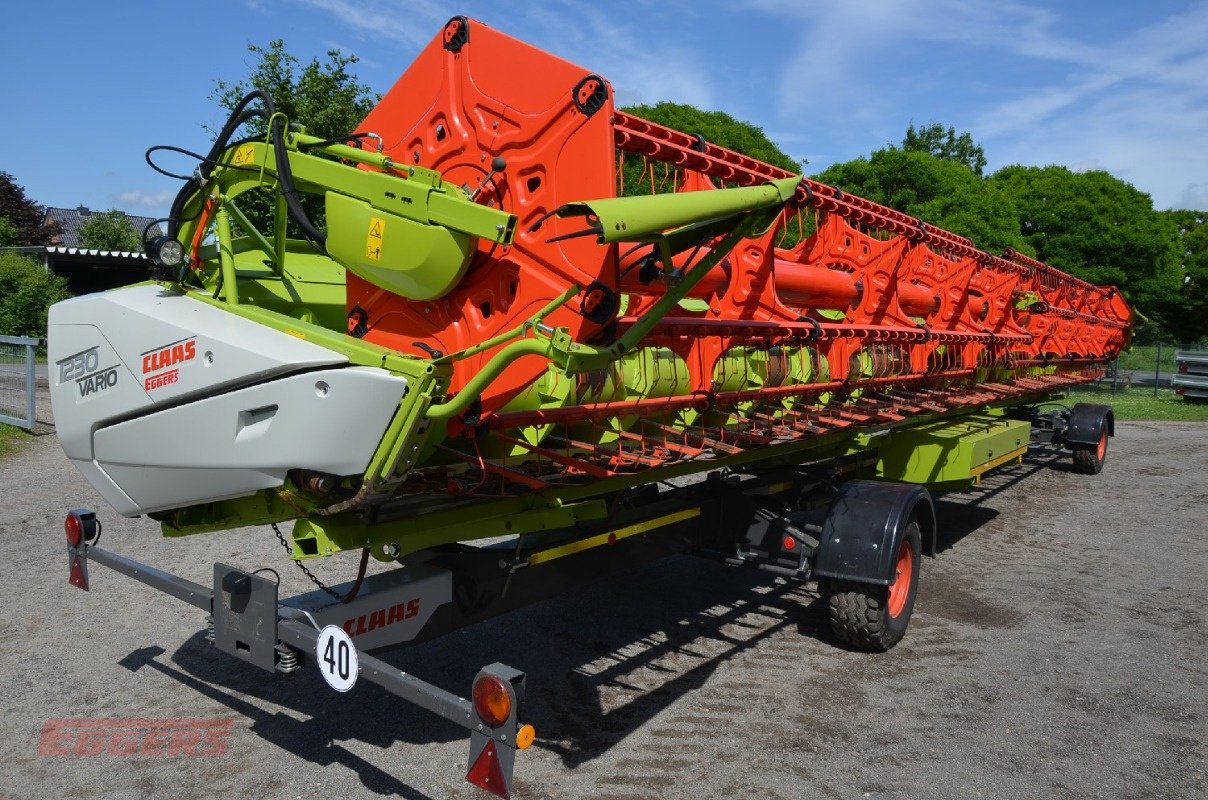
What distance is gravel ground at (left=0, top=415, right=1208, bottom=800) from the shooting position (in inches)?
153

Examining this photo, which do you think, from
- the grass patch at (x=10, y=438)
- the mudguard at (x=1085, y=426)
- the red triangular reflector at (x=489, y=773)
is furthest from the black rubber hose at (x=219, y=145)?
the mudguard at (x=1085, y=426)

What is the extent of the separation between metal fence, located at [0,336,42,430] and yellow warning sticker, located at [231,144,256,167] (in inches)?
385

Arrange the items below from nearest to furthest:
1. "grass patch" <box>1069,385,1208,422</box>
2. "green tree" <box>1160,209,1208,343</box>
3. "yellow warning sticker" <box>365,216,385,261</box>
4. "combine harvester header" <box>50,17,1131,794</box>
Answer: "combine harvester header" <box>50,17,1131,794</box>
"yellow warning sticker" <box>365,216,385,261</box>
"grass patch" <box>1069,385,1208,422</box>
"green tree" <box>1160,209,1208,343</box>

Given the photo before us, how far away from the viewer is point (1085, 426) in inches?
502

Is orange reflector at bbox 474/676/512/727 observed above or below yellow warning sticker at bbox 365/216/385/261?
below

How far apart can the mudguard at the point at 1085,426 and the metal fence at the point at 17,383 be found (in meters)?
13.7

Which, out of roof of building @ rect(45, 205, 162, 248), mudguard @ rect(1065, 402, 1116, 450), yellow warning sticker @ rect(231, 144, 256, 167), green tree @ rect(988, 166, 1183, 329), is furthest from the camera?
roof of building @ rect(45, 205, 162, 248)

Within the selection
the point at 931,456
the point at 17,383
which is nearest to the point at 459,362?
the point at 931,456

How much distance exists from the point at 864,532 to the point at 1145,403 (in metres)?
24.3

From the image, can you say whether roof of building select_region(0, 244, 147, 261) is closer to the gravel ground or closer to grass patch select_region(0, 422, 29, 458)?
grass patch select_region(0, 422, 29, 458)

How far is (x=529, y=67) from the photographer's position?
3586 mm

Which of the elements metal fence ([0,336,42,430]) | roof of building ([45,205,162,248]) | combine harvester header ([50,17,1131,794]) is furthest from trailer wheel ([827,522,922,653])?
roof of building ([45,205,162,248])

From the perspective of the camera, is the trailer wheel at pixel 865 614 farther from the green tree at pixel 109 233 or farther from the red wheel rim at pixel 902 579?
the green tree at pixel 109 233

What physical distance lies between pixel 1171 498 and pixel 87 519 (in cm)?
1142
